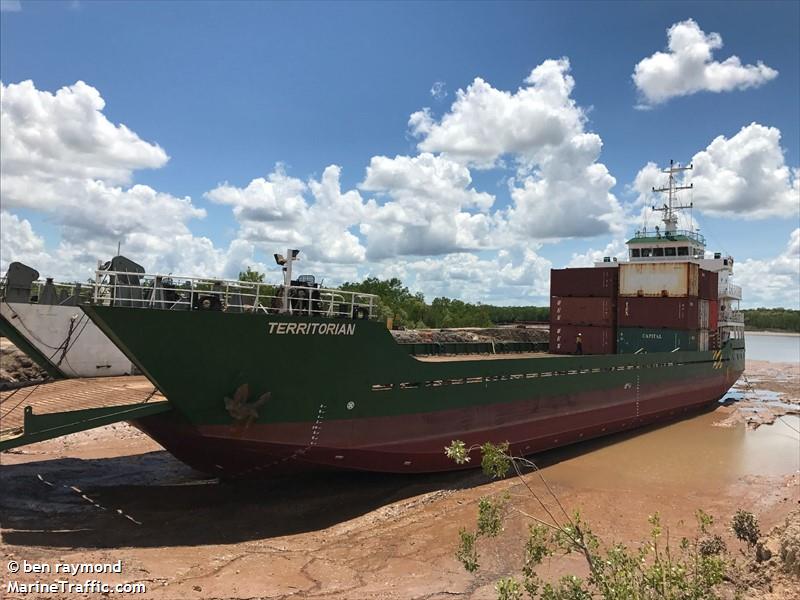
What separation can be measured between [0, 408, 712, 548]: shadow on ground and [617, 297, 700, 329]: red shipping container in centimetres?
1163

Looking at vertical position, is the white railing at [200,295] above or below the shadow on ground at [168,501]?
above

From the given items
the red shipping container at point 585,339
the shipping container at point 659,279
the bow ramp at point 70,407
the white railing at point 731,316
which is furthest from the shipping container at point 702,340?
the bow ramp at point 70,407

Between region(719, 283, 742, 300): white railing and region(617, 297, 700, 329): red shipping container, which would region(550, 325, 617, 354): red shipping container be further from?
region(719, 283, 742, 300): white railing

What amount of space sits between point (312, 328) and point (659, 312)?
15.7 meters

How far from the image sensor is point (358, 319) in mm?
10859

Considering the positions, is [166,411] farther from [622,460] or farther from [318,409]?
[622,460]

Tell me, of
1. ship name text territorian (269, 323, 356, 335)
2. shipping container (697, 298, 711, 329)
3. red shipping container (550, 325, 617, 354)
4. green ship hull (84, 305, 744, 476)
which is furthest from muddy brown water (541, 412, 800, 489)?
ship name text territorian (269, 323, 356, 335)

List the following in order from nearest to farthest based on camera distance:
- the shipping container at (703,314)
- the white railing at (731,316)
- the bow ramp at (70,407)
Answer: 1. the bow ramp at (70,407)
2. the shipping container at (703,314)
3. the white railing at (731,316)

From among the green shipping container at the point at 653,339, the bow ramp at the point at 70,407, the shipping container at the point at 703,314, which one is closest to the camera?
the bow ramp at the point at 70,407

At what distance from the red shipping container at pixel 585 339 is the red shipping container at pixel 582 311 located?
22 cm

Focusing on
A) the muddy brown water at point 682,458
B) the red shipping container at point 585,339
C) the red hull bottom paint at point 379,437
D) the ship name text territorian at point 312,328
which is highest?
the ship name text territorian at point 312,328

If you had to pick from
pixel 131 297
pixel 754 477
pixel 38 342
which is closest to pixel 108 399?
pixel 131 297

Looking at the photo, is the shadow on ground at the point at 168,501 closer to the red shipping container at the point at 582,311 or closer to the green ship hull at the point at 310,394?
the green ship hull at the point at 310,394

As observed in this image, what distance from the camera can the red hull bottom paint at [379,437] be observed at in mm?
9625
